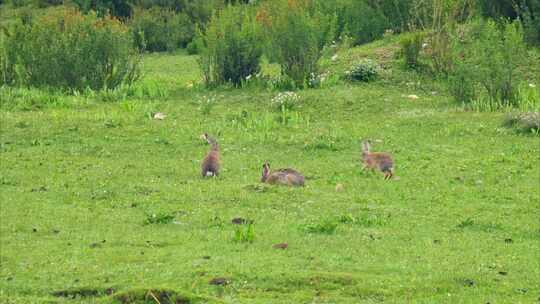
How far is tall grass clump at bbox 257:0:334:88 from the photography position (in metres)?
20.7

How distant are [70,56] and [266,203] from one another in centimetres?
907

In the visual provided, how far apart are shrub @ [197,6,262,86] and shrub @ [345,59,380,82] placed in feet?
6.06

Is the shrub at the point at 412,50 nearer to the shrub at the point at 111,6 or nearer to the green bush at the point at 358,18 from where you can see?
the green bush at the point at 358,18

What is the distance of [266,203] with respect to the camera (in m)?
12.3

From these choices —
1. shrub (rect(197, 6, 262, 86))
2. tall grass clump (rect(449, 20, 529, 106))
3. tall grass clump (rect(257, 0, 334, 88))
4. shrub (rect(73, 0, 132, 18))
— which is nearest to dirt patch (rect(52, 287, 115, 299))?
tall grass clump (rect(449, 20, 529, 106))

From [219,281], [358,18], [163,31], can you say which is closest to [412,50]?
[358,18]

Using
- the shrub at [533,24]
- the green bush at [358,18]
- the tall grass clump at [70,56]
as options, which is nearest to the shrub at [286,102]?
the tall grass clump at [70,56]

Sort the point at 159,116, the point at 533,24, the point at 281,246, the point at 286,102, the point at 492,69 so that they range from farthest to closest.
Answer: the point at 533,24 → the point at 286,102 → the point at 159,116 → the point at 492,69 → the point at 281,246

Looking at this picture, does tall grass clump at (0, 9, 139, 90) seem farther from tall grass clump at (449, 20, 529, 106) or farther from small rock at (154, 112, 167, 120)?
tall grass clump at (449, 20, 529, 106)

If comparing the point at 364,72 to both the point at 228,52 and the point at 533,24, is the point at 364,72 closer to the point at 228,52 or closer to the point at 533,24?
the point at 228,52

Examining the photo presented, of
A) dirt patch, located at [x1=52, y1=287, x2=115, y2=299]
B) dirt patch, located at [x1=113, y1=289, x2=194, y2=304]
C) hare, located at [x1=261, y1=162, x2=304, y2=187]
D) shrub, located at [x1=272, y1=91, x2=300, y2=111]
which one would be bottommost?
shrub, located at [x1=272, y1=91, x2=300, y2=111]

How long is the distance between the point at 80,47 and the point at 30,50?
1.01m

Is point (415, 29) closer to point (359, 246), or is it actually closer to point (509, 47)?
point (509, 47)

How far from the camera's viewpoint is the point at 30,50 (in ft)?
68.8
